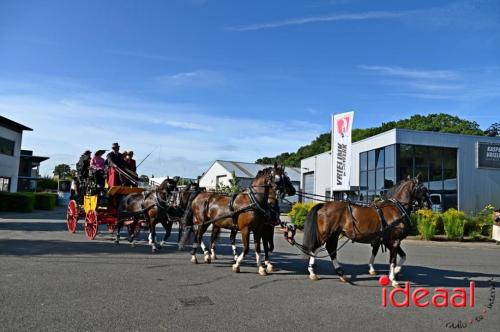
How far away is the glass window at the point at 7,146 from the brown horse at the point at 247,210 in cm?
3163

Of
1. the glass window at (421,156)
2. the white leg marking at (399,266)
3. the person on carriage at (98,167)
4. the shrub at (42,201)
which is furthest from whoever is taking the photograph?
the shrub at (42,201)

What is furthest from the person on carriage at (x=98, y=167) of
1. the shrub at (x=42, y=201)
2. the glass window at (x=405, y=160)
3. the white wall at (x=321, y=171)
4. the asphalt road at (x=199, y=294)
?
the white wall at (x=321, y=171)

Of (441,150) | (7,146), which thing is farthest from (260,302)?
(7,146)

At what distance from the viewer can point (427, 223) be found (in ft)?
60.3

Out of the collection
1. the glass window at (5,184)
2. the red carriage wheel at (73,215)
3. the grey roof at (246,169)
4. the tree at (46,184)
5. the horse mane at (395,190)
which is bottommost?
the red carriage wheel at (73,215)

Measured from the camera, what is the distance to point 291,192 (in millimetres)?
8773

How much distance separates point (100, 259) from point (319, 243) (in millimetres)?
5250

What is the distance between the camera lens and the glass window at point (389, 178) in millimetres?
25922

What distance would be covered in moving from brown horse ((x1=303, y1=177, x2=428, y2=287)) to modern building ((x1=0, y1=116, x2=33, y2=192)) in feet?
111

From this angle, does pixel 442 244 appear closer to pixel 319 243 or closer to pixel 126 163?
pixel 319 243

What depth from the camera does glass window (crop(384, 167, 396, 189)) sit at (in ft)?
85.0

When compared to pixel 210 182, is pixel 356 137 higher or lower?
higher

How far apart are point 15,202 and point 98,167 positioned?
60.4 ft

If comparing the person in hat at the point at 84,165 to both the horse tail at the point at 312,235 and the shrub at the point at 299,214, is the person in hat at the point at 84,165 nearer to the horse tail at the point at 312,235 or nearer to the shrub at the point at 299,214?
the horse tail at the point at 312,235
